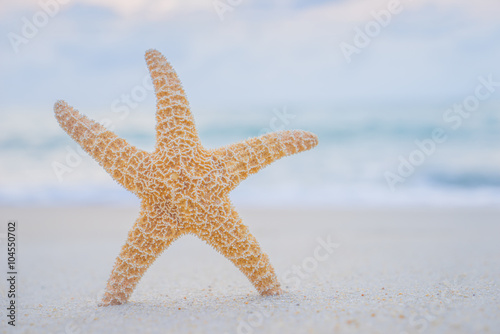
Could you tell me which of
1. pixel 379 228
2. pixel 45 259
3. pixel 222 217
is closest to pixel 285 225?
pixel 379 228

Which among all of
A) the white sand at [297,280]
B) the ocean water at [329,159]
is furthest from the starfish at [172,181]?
the ocean water at [329,159]

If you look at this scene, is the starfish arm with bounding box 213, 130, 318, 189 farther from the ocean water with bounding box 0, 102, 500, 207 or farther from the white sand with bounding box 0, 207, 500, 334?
the ocean water with bounding box 0, 102, 500, 207

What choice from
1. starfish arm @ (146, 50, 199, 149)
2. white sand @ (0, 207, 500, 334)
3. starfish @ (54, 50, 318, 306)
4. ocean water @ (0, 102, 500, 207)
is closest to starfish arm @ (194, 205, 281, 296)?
starfish @ (54, 50, 318, 306)

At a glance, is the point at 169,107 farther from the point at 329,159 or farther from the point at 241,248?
the point at 329,159

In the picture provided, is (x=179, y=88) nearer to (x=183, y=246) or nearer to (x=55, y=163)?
(x=183, y=246)

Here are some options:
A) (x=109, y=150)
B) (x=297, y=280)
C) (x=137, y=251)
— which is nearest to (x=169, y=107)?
(x=109, y=150)
